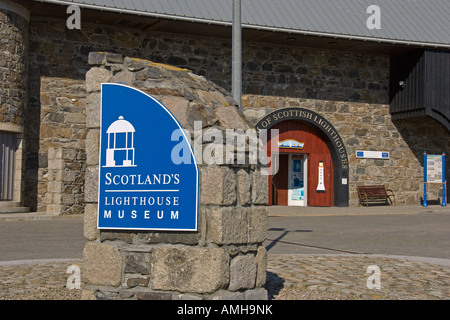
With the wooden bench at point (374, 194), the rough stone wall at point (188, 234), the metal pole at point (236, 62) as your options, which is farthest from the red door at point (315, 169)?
the rough stone wall at point (188, 234)

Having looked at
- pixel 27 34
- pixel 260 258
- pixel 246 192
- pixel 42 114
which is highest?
pixel 27 34

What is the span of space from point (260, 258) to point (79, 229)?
27.0 feet

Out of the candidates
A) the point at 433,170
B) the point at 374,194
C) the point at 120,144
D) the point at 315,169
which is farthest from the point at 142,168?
the point at 433,170

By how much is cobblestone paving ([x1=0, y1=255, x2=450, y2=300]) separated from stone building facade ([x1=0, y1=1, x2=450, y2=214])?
8.85 metres

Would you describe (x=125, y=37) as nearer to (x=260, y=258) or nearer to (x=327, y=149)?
(x=327, y=149)

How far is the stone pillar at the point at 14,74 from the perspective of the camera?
16203 millimetres

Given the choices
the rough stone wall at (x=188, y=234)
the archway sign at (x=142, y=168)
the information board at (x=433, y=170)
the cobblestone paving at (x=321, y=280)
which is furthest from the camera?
the information board at (x=433, y=170)

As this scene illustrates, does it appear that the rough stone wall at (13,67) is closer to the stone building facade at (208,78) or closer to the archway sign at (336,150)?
the stone building facade at (208,78)

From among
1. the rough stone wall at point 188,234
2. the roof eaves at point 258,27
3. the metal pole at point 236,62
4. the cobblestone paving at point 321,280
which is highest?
the roof eaves at point 258,27

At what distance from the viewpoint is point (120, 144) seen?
533 cm

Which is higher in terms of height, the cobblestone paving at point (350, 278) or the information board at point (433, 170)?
the information board at point (433, 170)

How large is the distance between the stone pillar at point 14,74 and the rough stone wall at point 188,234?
1166cm

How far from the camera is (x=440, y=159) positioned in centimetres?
2111
